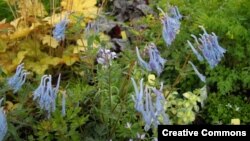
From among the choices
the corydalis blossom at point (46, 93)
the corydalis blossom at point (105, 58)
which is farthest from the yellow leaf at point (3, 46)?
the corydalis blossom at point (46, 93)

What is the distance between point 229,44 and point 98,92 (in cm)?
122

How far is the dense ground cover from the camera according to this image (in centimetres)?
266

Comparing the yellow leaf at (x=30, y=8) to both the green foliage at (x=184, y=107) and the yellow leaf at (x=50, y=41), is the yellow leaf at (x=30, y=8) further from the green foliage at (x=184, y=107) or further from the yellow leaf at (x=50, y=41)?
the green foliage at (x=184, y=107)

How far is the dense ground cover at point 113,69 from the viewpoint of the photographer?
266 cm

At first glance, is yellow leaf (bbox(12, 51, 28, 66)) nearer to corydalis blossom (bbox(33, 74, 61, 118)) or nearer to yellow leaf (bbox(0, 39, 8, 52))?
yellow leaf (bbox(0, 39, 8, 52))

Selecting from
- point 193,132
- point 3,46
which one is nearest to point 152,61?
point 193,132

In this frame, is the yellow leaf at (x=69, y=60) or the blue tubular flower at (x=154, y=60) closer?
the blue tubular flower at (x=154, y=60)

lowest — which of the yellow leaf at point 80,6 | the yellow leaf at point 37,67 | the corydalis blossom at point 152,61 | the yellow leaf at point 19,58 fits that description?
the yellow leaf at point 37,67

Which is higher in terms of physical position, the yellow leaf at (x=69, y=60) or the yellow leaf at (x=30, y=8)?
the yellow leaf at (x=30, y=8)

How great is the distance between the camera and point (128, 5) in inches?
180

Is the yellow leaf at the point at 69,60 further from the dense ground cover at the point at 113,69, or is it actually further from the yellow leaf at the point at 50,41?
the yellow leaf at the point at 50,41

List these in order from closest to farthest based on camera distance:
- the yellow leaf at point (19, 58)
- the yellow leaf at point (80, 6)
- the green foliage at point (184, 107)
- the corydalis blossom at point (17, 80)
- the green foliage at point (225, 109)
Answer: the corydalis blossom at point (17, 80)
the green foliage at point (184, 107)
the yellow leaf at point (19, 58)
the green foliage at point (225, 109)
the yellow leaf at point (80, 6)

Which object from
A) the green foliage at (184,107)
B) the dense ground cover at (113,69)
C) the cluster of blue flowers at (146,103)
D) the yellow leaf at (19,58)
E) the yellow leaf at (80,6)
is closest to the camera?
the cluster of blue flowers at (146,103)

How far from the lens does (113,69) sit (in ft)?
9.01
